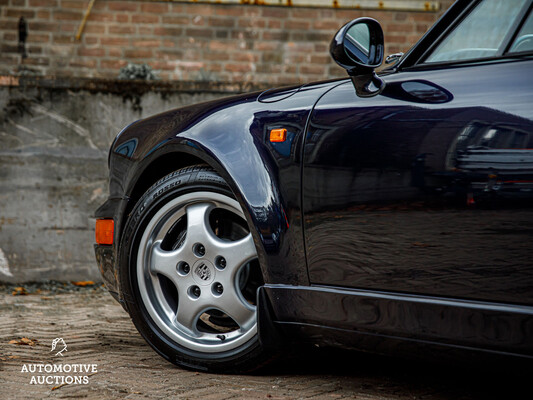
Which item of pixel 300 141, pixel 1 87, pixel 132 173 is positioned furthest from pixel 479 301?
pixel 1 87

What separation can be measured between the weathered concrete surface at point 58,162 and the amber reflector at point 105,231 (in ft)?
8.65

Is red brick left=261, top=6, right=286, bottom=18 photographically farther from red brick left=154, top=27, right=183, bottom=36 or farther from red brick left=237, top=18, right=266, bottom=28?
red brick left=154, top=27, right=183, bottom=36

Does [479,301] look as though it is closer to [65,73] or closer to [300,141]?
[300,141]

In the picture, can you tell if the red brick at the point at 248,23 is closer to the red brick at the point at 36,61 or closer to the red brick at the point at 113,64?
the red brick at the point at 113,64

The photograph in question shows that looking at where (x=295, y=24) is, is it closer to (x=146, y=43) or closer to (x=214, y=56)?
(x=214, y=56)

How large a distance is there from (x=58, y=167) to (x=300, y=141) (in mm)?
3853

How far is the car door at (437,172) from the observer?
6.58 feet

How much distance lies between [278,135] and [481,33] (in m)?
0.79

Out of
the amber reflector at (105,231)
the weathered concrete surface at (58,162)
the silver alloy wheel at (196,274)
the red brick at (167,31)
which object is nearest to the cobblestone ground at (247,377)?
the silver alloy wheel at (196,274)

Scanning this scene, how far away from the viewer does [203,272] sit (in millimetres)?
2766

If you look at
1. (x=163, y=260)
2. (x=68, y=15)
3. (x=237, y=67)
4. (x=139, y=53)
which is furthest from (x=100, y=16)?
(x=163, y=260)

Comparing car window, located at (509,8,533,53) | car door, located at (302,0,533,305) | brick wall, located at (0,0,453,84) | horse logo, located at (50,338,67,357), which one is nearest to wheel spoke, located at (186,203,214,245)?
car door, located at (302,0,533,305)

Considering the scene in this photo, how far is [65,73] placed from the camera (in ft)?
28.4

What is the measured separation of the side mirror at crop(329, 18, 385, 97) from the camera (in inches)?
94.2
